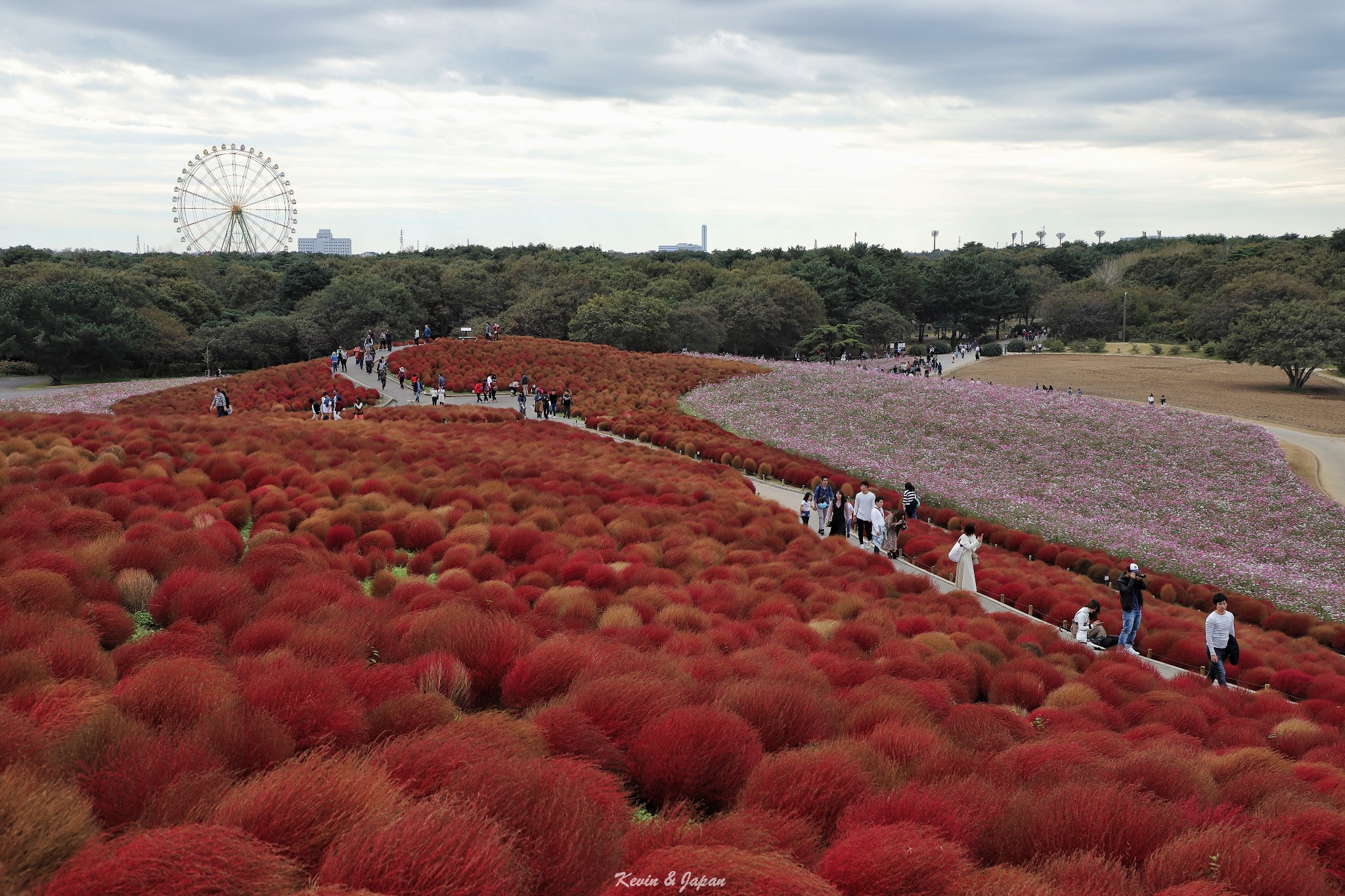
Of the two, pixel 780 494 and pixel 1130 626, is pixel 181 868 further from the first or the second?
pixel 780 494

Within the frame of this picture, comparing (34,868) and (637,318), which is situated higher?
(637,318)

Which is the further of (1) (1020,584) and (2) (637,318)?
(2) (637,318)

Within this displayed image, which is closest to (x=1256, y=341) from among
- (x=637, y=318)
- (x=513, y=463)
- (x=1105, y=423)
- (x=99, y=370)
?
(x=1105, y=423)

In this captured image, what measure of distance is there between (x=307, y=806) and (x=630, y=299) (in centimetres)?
6063

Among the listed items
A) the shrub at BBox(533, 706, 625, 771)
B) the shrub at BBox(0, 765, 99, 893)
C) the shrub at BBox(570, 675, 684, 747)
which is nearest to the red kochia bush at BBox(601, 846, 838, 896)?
the shrub at BBox(533, 706, 625, 771)

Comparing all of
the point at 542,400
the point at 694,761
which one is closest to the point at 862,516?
the point at 694,761

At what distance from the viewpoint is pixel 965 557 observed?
14.7 metres

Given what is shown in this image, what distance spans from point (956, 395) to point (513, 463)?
2894cm

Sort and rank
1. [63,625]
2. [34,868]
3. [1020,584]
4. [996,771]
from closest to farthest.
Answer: [34,868] < [996,771] < [63,625] < [1020,584]

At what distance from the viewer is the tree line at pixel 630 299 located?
6134 centimetres

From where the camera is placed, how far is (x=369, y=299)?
6825 centimetres

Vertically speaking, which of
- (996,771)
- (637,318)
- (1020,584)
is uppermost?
(637,318)

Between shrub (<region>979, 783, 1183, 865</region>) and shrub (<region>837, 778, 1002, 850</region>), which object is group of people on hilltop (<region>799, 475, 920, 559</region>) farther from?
shrub (<region>837, 778, 1002, 850</region>)

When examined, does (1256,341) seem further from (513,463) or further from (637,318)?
(513,463)
